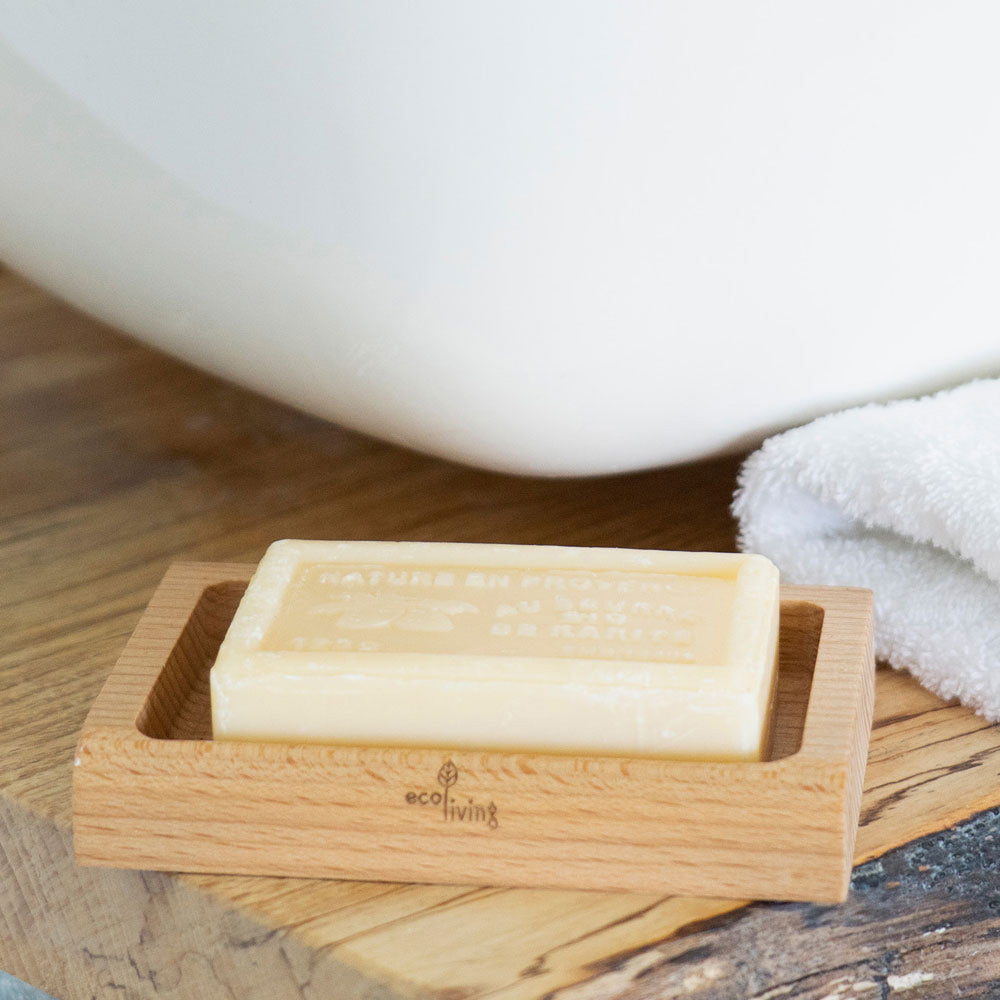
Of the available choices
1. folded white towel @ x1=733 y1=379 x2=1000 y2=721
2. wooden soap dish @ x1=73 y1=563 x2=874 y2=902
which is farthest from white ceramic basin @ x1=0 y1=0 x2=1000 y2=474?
wooden soap dish @ x1=73 y1=563 x2=874 y2=902

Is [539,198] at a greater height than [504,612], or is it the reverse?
[539,198]

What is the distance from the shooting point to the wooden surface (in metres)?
0.44

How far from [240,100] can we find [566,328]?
6.3 inches

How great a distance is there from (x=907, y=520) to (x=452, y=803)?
0.25 meters

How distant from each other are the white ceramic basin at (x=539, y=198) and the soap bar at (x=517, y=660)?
0.12 m

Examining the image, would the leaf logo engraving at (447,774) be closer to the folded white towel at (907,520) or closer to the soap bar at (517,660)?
the soap bar at (517,660)

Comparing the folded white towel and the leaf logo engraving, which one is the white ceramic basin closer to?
the folded white towel

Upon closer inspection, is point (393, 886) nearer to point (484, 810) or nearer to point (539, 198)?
point (484, 810)

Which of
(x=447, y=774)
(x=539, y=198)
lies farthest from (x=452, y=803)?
(x=539, y=198)

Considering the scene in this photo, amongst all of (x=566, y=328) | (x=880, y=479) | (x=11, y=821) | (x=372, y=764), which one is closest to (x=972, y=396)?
(x=880, y=479)

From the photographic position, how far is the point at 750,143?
0.54 meters

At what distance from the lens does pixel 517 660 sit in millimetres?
452

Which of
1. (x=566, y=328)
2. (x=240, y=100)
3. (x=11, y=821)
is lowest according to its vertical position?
(x=11, y=821)

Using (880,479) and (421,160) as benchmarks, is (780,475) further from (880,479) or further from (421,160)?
(421,160)
